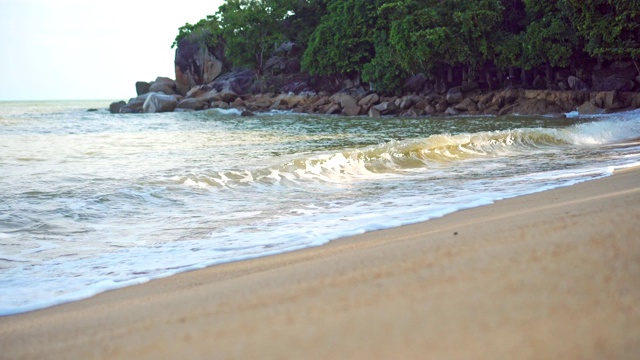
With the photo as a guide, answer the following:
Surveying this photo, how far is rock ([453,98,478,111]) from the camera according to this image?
29.5m

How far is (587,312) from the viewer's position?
189 centimetres

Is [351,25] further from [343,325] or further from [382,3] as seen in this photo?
[343,325]

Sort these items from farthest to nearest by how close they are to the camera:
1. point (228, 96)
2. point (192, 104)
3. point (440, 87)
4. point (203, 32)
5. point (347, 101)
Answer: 1. point (203, 32)
2. point (228, 96)
3. point (192, 104)
4. point (440, 87)
5. point (347, 101)

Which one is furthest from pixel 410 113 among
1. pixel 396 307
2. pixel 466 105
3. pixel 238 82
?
pixel 396 307

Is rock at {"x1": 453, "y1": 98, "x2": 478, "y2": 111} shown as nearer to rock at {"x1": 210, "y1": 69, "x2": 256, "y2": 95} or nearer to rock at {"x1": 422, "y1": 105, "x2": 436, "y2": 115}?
rock at {"x1": 422, "y1": 105, "x2": 436, "y2": 115}

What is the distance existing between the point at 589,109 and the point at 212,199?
22.8 m

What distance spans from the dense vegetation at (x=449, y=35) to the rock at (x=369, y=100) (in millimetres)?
1168

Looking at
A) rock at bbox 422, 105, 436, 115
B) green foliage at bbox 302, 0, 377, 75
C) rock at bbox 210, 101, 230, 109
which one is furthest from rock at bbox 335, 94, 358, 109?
rock at bbox 210, 101, 230, 109

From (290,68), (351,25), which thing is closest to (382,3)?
(351,25)

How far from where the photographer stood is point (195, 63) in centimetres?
5428

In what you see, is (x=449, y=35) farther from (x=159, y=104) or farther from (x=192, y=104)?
(x=159, y=104)

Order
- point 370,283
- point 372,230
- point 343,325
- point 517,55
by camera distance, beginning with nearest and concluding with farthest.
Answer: point 343,325 → point 370,283 → point 372,230 → point 517,55

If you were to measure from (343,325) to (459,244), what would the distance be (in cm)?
105

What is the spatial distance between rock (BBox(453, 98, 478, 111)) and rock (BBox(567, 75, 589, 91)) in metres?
4.61
